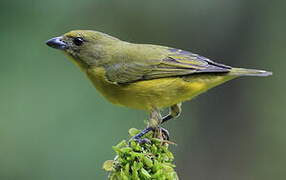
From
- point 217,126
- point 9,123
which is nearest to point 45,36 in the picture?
point 9,123

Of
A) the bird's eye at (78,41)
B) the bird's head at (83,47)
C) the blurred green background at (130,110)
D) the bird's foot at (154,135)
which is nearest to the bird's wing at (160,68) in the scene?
the bird's head at (83,47)

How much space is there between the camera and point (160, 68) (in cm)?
532

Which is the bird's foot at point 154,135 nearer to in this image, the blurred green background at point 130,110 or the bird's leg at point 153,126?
the bird's leg at point 153,126

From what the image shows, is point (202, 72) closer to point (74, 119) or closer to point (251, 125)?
point (74, 119)

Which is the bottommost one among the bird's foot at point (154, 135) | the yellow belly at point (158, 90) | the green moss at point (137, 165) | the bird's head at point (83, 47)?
the green moss at point (137, 165)

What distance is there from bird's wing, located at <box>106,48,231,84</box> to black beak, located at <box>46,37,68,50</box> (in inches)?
19.1

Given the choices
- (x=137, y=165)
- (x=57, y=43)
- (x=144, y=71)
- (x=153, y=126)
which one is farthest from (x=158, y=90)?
(x=137, y=165)

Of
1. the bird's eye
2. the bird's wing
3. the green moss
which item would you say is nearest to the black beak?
the bird's eye

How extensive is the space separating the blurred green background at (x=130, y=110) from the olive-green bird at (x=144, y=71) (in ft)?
6.38

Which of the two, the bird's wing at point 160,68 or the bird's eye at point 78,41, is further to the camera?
the bird's eye at point 78,41

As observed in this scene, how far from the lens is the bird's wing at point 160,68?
5168 mm

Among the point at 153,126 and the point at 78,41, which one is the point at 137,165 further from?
the point at 78,41

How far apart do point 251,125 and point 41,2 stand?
4.85 meters

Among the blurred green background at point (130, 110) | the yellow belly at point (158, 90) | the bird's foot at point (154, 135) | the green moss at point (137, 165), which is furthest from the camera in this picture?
the blurred green background at point (130, 110)
